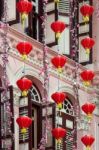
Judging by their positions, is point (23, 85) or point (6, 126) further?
point (6, 126)

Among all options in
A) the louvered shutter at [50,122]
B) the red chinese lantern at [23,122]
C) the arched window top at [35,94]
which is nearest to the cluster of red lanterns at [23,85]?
the red chinese lantern at [23,122]

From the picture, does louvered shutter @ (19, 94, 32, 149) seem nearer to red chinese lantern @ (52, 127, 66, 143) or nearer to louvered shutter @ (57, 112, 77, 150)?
red chinese lantern @ (52, 127, 66, 143)

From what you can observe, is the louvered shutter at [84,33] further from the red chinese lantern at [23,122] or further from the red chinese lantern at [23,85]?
the red chinese lantern at [23,122]

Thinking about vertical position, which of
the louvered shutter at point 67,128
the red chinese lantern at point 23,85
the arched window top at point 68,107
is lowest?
the louvered shutter at point 67,128

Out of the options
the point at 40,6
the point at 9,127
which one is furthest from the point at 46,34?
the point at 9,127

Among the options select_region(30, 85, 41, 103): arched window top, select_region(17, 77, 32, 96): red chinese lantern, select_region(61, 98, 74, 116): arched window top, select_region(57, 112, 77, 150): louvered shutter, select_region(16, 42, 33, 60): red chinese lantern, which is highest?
select_region(16, 42, 33, 60): red chinese lantern

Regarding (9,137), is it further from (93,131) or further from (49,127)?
(93,131)

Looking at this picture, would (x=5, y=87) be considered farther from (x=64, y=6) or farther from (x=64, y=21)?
(x=64, y=6)

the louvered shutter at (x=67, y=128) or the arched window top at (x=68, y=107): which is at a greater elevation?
the arched window top at (x=68, y=107)

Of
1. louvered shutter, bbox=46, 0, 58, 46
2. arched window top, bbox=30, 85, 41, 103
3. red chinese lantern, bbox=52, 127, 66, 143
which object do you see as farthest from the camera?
louvered shutter, bbox=46, 0, 58, 46

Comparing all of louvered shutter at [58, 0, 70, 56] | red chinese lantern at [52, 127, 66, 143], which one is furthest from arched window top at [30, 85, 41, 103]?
louvered shutter at [58, 0, 70, 56]

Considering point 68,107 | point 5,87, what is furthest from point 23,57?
point 68,107

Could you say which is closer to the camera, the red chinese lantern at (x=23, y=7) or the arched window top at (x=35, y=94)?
the red chinese lantern at (x=23, y=7)

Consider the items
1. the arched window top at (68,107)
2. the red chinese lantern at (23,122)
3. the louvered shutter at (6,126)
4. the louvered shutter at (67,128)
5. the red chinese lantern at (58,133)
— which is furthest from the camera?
the arched window top at (68,107)
